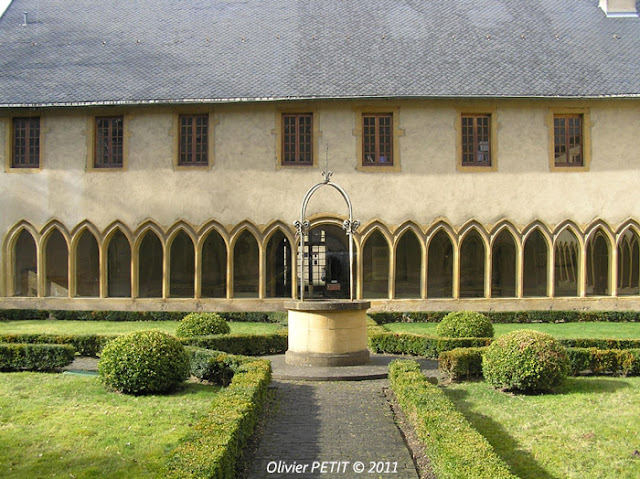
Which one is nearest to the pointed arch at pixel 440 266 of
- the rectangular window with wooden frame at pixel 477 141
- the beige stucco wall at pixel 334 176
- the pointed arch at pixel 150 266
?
the beige stucco wall at pixel 334 176

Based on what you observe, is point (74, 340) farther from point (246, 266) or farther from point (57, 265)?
point (57, 265)

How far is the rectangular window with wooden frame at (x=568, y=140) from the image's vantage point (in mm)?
24250

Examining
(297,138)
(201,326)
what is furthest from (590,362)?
(297,138)

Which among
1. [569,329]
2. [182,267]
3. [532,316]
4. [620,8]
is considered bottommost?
[569,329]

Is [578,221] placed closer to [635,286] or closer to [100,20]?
[635,286]

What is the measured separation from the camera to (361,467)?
313 inches

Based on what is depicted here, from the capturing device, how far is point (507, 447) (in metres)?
8.70

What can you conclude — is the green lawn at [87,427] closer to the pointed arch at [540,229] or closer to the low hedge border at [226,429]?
the low hedge border at [226,429]

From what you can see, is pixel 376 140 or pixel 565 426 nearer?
pixel 565 426

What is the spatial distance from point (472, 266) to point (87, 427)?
1729 centimetres

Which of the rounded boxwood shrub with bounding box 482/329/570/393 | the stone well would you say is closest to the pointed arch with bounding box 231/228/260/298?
the stone well

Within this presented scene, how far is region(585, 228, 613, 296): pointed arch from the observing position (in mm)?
24359

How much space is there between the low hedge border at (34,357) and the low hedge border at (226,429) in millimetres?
3477

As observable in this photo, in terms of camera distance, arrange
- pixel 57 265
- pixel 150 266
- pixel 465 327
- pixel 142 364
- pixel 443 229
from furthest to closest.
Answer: pixel 57 265 < pixel 150 266 < pixel 443 229 < pixel 465 327 < pixel 142 364
